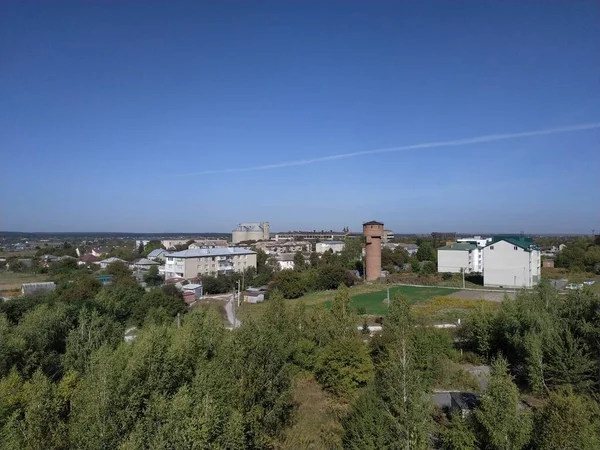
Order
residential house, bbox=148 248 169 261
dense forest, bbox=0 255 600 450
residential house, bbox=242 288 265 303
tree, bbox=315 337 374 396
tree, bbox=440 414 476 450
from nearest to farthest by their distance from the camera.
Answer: dense forest, bbox=0 255 600 450 → tree, bbox=440 414 476 450 → tree, bbox=315 337 374 396 → residential house, bbox=242 288 265 303 → residential house, bbox=148 248 169 261

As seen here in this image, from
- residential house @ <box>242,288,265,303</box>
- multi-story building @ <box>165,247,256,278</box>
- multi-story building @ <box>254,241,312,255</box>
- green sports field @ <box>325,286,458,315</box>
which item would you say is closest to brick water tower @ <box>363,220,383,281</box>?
green sports field @ <box>325,286,458,315</box>

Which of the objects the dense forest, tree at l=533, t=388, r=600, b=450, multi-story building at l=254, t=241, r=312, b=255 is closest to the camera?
tree at l=533, t=388, r=600, b=450

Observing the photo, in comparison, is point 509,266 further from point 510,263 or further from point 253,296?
point 253,296

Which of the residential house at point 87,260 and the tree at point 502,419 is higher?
the tree at point 502,419

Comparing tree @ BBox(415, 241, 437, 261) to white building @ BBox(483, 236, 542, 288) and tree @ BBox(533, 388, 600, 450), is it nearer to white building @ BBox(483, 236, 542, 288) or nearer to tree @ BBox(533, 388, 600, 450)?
white building @ BBox(483, 236, 542, 288)

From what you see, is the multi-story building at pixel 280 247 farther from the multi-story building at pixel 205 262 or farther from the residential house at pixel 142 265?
the multi-story building at pixel 205 262

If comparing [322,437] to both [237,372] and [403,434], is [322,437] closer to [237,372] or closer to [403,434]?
[237,372]

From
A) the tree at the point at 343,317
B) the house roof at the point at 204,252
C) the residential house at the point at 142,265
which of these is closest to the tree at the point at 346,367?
the tree at the point at 343,317

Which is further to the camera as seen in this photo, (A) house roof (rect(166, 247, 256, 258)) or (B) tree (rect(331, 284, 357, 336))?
(A) house roof (rect(166, 247, 256, 258))
